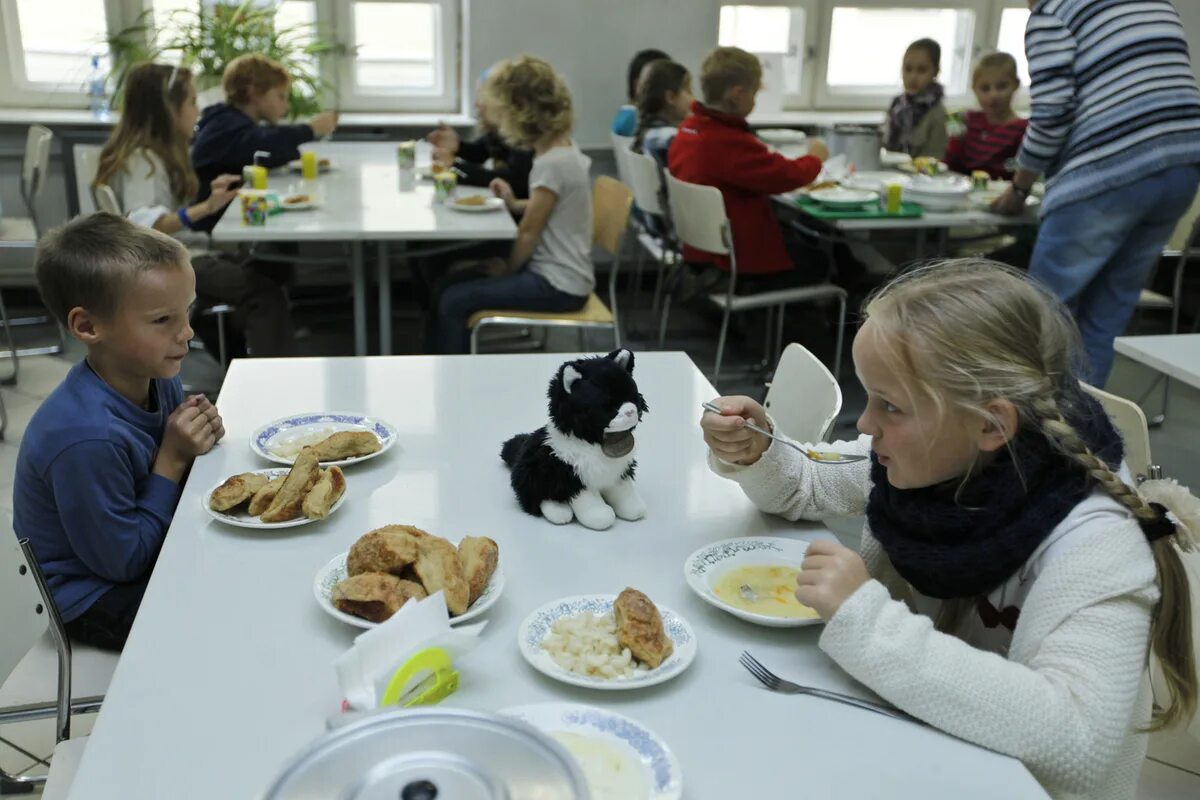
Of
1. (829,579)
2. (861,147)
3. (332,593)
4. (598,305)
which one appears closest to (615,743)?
(829,579)

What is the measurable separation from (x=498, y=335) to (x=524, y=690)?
11.1 feet

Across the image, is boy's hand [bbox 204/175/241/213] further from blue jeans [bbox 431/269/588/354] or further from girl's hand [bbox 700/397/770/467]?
girl's hand [bbox 700/397/770/467]

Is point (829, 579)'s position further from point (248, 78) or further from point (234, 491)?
point (248, 78)

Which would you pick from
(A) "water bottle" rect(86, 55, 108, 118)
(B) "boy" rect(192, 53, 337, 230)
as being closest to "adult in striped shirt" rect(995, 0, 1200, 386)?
(B) "boy" rect(192, 53, 337, 230)

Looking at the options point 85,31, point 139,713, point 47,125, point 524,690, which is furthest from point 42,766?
point 85,31

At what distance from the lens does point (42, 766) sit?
5.23 feet

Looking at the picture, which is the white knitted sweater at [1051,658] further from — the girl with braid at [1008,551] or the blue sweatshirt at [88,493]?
the blue sweatshirt at [88,493]

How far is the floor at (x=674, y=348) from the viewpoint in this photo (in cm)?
360

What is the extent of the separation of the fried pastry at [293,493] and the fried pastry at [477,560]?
253 mm

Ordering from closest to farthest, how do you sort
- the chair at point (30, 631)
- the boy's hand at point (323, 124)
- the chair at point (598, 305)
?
the chair at point (30, 631) < the chair at point (598, 305) < the boy's hand at point (323, 124)

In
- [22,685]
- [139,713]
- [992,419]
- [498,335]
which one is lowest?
[498,335]

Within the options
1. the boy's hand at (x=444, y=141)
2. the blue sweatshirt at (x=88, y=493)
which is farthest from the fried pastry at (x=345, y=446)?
the boy's hand at (x=444, y=141)

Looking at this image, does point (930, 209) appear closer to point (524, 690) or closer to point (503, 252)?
point (503, 252)

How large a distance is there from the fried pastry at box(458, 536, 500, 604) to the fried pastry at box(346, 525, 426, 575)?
0.19 feet
